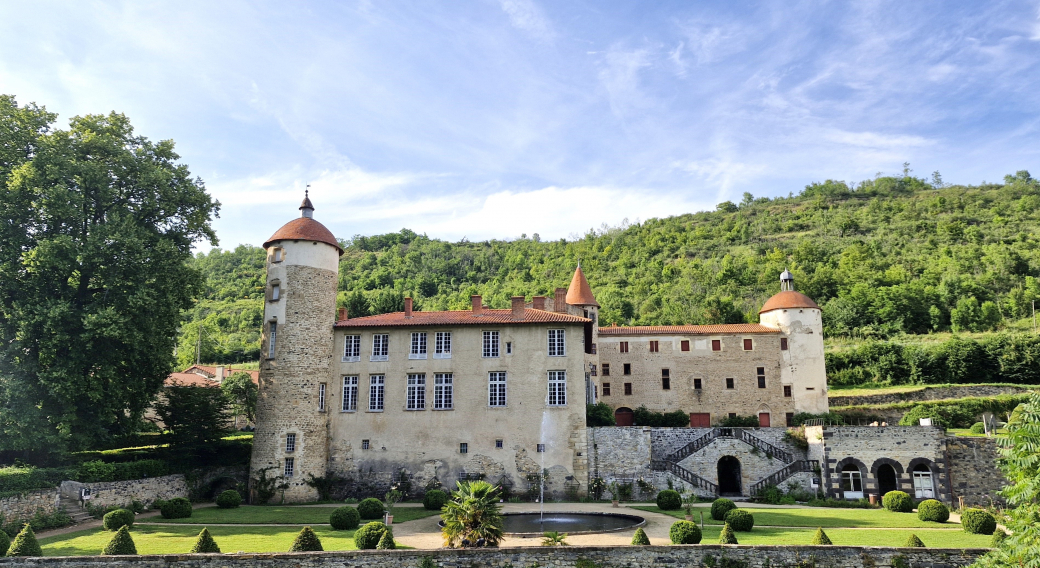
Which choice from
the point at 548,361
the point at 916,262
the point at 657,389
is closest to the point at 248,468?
the point at 548,361

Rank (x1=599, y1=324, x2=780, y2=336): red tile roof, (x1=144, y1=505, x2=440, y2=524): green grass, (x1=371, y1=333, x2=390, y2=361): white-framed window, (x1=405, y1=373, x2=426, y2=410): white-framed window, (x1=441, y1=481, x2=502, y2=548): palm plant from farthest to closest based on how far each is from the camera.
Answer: (x1=599, y1=324, x2=780, y2=336): red tile roof → (x1=371, y1=333, x2=390, y2=361): white-framed window → (x1=405, y1=373, x2=426, y2=410): white-framed window → (x1=144, y1=505, x2=440, y2=524): green grass → (x1=441, y1=481, x2=502, y2=548): palm plant

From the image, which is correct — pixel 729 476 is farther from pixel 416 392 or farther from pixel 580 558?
pixel 580 558

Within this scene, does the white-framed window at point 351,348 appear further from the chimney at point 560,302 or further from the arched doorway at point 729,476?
the arched doorway at point 729,476

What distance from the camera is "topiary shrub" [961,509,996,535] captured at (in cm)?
2117

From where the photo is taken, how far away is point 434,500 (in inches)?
1116

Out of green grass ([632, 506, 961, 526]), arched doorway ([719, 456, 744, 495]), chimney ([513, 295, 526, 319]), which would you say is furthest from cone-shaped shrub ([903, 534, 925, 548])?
chimney ([513, 295, 526, 319])

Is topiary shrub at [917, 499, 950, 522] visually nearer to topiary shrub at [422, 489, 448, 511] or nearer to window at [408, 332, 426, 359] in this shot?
topiary shrub at [422, 489, 448, 511]

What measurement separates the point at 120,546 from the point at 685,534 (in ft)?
52.3

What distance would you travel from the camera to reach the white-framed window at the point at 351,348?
110 ft

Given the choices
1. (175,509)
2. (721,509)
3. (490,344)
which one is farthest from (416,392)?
(721,509)

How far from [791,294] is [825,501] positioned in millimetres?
17606

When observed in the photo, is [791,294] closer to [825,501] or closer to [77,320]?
[825,501]

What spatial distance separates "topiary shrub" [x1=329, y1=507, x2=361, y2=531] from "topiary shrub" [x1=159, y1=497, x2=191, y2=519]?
709cm

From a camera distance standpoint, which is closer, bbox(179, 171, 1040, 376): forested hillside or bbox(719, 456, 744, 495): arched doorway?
bbox(719, 456, 744, 495): arched doorway
